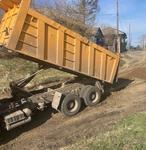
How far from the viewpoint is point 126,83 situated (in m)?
17.6

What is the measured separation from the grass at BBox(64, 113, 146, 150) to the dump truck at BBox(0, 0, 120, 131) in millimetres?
2718

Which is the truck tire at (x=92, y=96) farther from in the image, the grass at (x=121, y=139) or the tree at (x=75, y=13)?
the tree at (x=75, y=13)

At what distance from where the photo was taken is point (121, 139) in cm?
875

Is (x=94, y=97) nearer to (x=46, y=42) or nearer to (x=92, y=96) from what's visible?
(x=92, y=96)

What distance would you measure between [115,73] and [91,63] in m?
1.63

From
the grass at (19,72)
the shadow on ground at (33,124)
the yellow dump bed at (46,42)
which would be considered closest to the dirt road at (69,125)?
the shadow on ground at (33,124)

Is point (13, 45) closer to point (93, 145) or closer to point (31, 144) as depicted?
point (31, 144)

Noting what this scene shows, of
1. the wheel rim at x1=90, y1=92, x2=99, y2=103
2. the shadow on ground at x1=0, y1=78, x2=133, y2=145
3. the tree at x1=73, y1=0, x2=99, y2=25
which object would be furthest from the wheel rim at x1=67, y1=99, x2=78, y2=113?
the tree at x1=73, y1=0, x2=99, y2=25

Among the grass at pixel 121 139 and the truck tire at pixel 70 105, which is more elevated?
the truck tire at pixel 70 105

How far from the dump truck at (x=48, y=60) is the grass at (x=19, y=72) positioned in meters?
4.79

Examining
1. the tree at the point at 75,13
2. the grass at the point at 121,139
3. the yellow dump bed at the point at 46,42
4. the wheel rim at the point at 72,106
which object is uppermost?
the tree at the point at 75,13

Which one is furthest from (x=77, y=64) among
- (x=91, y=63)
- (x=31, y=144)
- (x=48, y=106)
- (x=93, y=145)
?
(x=93, y=145)

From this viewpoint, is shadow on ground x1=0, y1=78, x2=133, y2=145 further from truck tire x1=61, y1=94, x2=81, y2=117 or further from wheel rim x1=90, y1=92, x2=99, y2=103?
truck tire x1=61, y1=94, x2=81, y2=117

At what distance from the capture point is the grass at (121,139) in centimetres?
831
